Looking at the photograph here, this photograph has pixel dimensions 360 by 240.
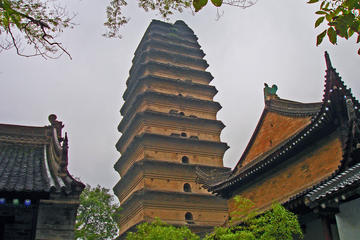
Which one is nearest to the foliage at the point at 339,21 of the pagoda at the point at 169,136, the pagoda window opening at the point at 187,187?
the pagoda at the point at 169,136

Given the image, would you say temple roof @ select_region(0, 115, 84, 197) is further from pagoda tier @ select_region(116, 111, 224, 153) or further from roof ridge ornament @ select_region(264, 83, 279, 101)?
pagoda tier @ select_region(116, 111, 224, 153)

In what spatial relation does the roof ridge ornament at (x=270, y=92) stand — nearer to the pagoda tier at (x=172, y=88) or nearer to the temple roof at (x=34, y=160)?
the temple roof at (x=34, y=160)

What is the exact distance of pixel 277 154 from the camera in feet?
45.5

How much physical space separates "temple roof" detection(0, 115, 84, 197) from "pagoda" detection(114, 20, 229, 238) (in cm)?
1129

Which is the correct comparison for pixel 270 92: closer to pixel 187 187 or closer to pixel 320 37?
pixel 187 187

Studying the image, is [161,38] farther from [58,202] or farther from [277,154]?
[58,202]

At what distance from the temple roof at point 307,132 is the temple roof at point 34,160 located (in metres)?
6.08

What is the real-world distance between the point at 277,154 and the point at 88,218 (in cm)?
1525

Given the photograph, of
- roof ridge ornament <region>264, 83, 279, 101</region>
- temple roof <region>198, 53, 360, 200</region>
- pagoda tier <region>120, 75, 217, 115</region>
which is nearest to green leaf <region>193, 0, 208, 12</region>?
temple roof <region>198, 53, 360, 200</region>

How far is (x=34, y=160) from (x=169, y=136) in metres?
15.1

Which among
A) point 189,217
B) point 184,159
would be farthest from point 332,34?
point 184,159

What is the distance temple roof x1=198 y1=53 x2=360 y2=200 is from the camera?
358 inches

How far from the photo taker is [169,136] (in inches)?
979

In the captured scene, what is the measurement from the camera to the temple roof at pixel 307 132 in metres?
9.09
